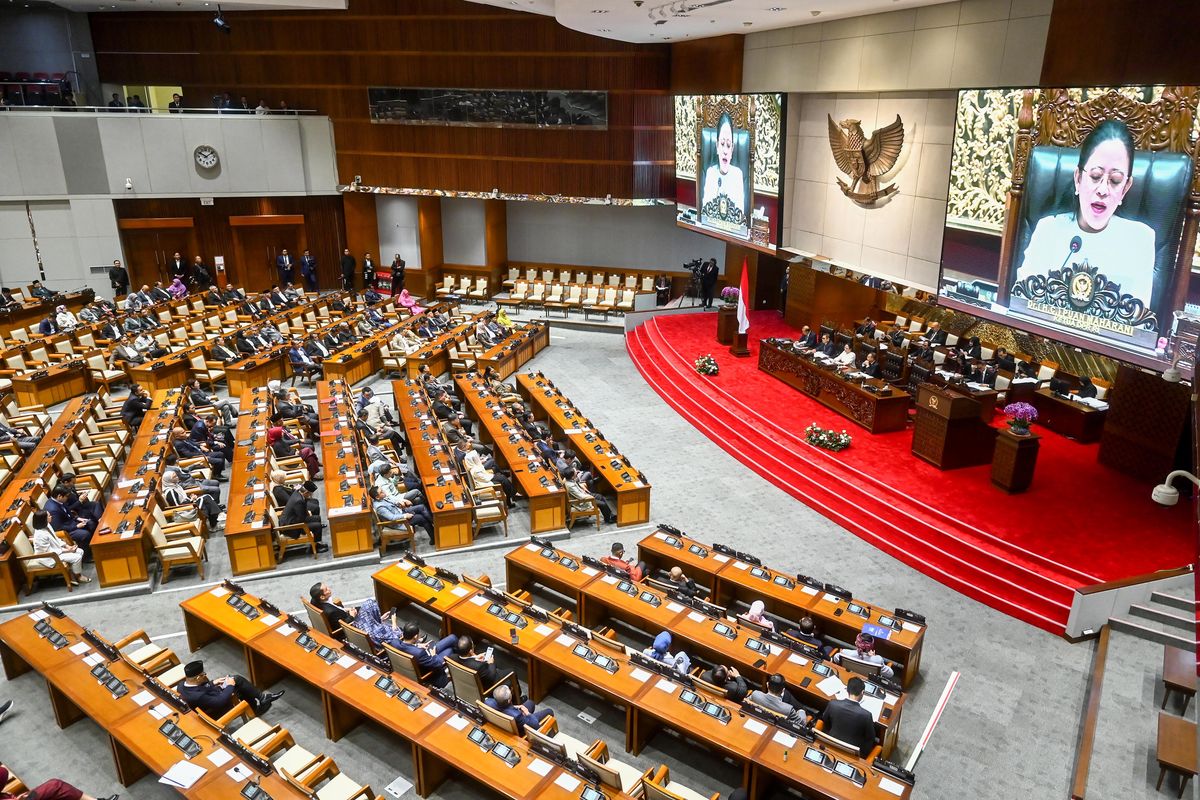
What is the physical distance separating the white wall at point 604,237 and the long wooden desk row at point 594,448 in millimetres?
9259

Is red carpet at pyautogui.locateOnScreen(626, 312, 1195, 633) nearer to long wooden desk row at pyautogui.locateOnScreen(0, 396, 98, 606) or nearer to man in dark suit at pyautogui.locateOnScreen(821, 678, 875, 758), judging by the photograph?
man in dark suit at pyautogui.locateOnScreen(821, 678, 875, 758)

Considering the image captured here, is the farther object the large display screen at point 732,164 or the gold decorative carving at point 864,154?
the large display screen at point 732,164

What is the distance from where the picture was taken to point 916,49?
37.8 feet

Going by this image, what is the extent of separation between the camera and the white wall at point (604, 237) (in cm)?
2266

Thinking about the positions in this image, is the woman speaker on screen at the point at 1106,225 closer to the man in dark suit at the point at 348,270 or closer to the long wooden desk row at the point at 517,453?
the long wooden desk row at the point at 517,453

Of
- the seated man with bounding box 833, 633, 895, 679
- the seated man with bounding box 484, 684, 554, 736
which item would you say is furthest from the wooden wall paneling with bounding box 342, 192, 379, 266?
the seated man with bounding box 833, 633, 895, 679

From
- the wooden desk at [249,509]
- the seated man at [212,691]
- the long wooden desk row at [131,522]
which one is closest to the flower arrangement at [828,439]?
the wooden desk at [249,509]

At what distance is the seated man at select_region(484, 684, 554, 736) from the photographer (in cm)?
617

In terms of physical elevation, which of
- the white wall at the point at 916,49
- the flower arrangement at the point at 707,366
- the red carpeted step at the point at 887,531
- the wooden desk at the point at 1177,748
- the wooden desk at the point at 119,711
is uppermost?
the white wall at the point at 916,49

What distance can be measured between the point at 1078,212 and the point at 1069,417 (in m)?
4.60

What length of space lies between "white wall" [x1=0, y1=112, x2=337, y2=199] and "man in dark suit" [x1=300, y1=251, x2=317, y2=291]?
1864 mm

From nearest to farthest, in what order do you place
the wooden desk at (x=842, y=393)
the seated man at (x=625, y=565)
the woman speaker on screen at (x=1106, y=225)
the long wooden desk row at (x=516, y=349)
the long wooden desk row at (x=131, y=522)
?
the woman speaker on screen at (x=1106, y=225), the seated man at (x=625, y=565), the long wooden desk row at (x=131, y=522), the wooden desk at (x=842, y=393), the long wooden desk row at (x=516, y=349)

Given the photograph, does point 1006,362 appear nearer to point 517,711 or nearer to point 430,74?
point 517,711

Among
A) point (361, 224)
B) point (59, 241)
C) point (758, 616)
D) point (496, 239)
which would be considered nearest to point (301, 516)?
point (758, 616)
